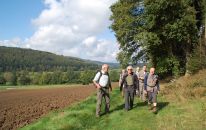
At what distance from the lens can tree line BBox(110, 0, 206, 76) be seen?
3369 cm

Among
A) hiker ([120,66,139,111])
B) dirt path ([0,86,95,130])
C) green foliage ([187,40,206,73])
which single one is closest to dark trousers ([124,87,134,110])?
Answer: hiker ([120,66,139,111])

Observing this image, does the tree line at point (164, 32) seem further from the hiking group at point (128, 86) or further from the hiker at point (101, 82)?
the hiker at point (101, 82)

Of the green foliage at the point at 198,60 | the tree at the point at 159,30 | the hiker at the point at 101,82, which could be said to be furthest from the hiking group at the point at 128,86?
the tree at the point at 159,30

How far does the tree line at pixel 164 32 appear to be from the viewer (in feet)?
111

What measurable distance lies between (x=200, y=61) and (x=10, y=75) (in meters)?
103

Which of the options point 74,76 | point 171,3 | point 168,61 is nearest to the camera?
point 171,3

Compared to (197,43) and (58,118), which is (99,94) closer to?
(58,118)

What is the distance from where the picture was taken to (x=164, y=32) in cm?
3444

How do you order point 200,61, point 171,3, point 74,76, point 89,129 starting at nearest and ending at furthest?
point 89,129 → point 200,61 → point 171,3 → point 74,76

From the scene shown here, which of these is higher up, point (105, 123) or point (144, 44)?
point (144, 44)

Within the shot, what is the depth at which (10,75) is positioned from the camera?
126m

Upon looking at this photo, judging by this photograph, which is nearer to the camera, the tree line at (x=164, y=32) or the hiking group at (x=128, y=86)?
the hiking group at (x=128, y=86)

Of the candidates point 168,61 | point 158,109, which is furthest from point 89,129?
point 168,61

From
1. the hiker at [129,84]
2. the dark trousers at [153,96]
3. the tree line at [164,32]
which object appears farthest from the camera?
the tree line at [164,32]
